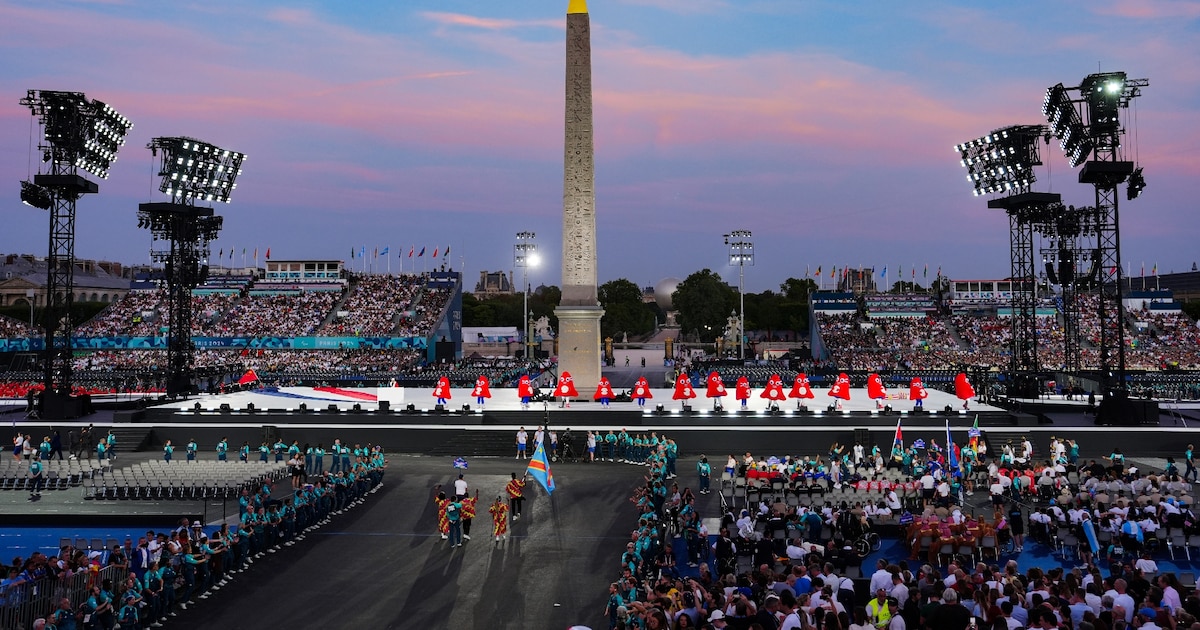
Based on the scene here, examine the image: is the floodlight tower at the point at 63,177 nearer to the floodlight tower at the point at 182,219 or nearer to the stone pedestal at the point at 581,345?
the floodlight tower at the point at 182,219

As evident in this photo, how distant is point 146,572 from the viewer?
13867 millimetres

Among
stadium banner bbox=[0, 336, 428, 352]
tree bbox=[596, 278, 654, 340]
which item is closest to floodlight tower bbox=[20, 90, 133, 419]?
stadium banner bbox=[0, 336, 428, 352]

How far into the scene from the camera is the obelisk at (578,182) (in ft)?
118

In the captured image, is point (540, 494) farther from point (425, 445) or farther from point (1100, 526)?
point (1100, 526)

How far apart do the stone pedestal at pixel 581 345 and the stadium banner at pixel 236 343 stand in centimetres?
3143

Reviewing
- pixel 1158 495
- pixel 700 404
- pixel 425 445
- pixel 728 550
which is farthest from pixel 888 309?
pixel 728 550

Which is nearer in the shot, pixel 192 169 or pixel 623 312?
pixel 192 169

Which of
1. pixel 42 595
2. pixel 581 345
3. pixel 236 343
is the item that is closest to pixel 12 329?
pixel 236 343

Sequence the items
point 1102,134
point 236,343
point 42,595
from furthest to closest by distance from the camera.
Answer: point 236,343 → point 1102,134 → point 42,595

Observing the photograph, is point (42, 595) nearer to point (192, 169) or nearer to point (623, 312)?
point (192, 169)

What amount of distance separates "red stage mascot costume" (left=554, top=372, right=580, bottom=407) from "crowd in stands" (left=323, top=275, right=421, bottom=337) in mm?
35897

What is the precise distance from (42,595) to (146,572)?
58.1 inches

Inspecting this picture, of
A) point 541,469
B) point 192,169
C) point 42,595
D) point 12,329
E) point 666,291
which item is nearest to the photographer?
point 42,595

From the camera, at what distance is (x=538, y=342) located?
88.7m
